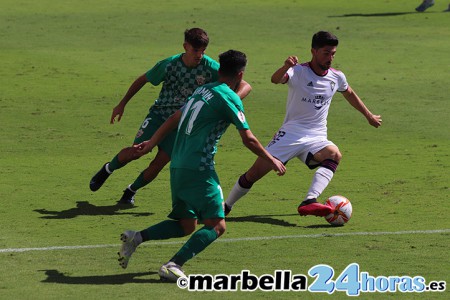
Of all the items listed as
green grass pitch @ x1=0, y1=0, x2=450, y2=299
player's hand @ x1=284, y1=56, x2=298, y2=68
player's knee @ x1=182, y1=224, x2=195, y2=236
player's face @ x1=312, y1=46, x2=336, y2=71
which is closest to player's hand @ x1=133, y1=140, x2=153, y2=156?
player's knee @ x1=182, y1=224, x2=195, y2=236

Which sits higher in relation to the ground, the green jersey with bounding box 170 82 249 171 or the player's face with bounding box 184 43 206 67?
the player's face with bounding box 184 43 206 67

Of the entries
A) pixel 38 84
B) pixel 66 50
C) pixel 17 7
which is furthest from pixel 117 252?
pixel 17 7

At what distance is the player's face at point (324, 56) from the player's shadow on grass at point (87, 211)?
2619mm

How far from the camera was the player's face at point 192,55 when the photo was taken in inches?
520

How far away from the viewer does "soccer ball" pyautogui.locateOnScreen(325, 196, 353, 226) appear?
13.0 metres

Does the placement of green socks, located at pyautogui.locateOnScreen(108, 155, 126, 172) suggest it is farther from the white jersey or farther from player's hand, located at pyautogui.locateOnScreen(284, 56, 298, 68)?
player's hand, located at pyautogui.locateOnScreen(284, 56, 298, 68)

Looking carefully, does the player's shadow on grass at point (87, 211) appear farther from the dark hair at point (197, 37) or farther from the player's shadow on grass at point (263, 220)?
the dark hair at point (197, 37)

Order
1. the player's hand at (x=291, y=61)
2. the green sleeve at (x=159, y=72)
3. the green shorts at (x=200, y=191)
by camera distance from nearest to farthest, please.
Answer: the green shorts at (x=200, y=191), the player's hand at (x=291, y=61), the green sleeve at (x=159, y=72)

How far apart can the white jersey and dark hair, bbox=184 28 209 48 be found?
1076 millimetres

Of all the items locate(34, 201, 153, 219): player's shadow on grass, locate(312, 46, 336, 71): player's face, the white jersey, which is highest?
locate(312, 46, 336, 71): player's face

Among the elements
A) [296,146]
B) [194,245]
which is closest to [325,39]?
[296,146]

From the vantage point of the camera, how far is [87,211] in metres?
13.8

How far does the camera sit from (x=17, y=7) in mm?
36156

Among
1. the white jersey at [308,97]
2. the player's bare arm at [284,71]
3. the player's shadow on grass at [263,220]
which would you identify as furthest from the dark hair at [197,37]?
the player's shadow on grass at [263,220]
